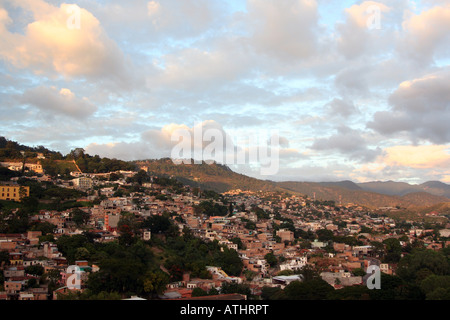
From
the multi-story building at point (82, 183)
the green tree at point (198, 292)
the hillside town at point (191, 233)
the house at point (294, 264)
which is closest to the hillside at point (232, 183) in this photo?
the hillside town at point (191, 233)

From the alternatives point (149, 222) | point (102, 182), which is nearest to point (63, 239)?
point (149, 222)

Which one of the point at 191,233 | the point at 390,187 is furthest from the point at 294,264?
the point at 390,187

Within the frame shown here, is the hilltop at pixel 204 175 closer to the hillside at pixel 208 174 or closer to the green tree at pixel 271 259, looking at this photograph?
the hillside at pixel 208 174

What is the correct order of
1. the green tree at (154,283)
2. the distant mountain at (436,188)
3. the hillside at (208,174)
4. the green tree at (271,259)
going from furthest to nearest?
the distant mountain at (436,188), the hillside at (208,174), the green tree at (271,259), the green tree at (154,283)

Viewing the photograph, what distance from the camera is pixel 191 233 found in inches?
1128

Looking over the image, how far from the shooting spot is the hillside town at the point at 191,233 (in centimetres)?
1866

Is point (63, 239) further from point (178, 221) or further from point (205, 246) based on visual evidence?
point (178, 221)

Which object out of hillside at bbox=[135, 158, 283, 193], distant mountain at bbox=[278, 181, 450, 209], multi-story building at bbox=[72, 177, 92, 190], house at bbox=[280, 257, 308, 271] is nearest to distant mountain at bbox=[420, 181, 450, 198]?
distant mountain at bbox=[278, 181, 450, 209]

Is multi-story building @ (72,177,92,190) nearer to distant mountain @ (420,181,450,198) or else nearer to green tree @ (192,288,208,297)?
green tree @ (192,288,208,297)

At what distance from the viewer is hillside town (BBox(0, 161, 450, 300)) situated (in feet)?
61.2

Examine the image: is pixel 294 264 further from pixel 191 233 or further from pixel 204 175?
pixel 204 175

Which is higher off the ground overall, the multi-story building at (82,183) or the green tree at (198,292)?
the multi-story building at (82,183)

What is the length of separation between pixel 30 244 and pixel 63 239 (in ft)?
5.69

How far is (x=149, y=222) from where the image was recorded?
27047 mm
